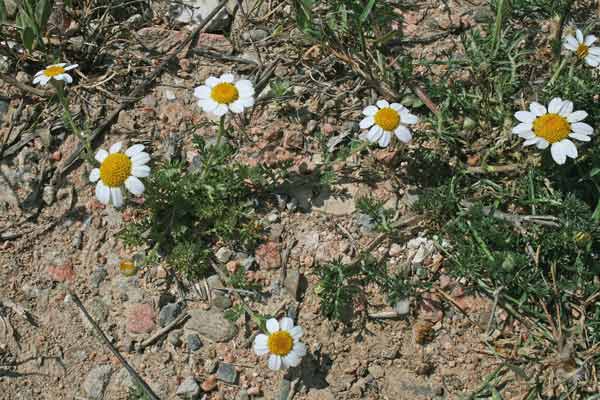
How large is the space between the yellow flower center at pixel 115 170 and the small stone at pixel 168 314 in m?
0.81

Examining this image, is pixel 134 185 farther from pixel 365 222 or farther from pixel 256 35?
pixel 256 35

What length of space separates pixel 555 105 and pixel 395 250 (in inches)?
46.9

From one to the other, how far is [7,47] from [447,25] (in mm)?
2990

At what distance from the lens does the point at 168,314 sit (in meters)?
3.53

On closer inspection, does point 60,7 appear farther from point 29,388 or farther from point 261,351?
point 261,351

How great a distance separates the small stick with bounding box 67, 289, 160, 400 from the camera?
330 cm

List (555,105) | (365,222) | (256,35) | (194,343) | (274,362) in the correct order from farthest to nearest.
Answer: (256,35) < (365,222) < (194,343) < (555,105) < (274,362)

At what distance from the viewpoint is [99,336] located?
11.4 ft

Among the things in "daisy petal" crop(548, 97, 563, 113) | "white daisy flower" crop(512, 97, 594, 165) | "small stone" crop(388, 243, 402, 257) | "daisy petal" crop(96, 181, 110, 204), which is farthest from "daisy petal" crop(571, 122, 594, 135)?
"daisy petal" crop(96, 181, 110, 204)

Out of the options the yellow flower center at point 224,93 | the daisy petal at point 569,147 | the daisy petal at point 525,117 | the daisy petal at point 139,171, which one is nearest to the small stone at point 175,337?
the daisy petal at point 139,171

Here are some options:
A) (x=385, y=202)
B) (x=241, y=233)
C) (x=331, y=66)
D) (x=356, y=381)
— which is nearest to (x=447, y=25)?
(x=331, y=66)

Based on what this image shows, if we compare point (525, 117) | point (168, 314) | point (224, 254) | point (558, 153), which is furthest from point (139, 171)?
point (558, 153)

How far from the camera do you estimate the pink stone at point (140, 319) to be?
11.5ft

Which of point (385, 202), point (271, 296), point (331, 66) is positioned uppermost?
point (331, 66)
